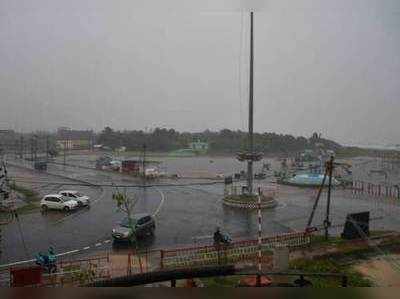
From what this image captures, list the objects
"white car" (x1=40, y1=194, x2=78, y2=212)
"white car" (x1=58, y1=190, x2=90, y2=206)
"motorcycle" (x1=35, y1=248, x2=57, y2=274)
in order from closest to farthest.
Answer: "motorcycle" (x1=35, y1=248, x2=57, y2=274), "white car" (x1=40, y1=194, x2=78, y2=212), "white car" (x1=58, y1=190, x2=90, y2=206)

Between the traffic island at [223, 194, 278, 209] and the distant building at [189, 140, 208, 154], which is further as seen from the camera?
the distant building at [189, 140, 208, 154]

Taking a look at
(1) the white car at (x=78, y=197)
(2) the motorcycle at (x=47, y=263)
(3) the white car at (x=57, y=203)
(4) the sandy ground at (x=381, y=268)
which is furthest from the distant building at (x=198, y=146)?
(2) the motorcycle at (x=47, y=263)

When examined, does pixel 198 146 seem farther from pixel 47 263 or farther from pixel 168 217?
pixel 47 263

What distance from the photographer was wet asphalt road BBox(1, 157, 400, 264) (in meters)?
4.75

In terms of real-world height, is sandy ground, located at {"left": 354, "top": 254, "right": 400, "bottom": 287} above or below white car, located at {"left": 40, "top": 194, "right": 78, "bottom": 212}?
below

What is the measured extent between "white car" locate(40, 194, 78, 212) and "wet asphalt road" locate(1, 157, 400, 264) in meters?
0.14

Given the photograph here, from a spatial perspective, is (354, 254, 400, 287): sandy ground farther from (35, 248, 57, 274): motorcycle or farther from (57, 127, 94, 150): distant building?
(57, 127, 94, 150): distant building

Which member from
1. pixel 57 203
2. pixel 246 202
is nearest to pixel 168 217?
pixel 57 203

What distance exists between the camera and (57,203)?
6.24 meters

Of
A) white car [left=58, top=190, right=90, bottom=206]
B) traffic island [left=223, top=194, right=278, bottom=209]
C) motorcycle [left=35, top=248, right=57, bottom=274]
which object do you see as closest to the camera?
motorcycle [left=35, top=248, right=57, bottom=274]

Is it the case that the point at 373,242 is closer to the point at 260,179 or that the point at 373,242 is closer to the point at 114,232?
the point at 114,232

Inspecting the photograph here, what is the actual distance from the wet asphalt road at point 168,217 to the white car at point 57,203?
135 millimetres

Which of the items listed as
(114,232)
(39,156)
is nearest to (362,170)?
(39,156)

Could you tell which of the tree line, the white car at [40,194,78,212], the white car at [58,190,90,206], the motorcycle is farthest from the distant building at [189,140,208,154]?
the motorcycle
